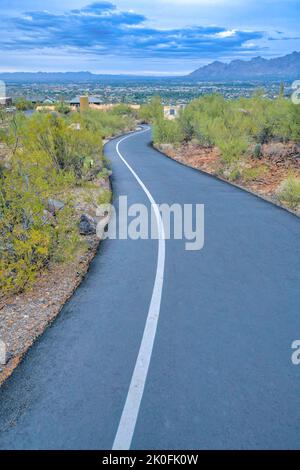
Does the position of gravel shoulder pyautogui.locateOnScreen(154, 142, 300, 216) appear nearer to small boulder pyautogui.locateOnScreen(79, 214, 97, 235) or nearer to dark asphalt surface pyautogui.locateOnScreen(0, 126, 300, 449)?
dark asphalt surface pyautogui.locateOnScreen(0, 126, 300, 449)

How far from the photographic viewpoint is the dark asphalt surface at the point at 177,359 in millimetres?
3732

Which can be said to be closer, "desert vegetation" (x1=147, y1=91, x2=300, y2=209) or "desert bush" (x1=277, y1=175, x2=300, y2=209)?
"desert bush" (x1=277, y1=175, x2=300, y2=209)

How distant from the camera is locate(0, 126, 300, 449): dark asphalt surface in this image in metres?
3.73

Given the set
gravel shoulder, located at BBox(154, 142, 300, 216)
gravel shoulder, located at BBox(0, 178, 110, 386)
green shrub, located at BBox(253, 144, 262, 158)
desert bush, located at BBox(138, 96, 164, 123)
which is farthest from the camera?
desert bush, located at BBox(138, 96, 164, 123)

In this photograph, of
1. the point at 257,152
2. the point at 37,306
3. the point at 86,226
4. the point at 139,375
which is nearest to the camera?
the point at 139,375

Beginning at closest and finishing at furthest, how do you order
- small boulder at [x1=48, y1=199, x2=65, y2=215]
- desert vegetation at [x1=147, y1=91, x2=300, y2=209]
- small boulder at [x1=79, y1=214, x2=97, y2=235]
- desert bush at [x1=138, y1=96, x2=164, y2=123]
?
small boulder at [x1=48, y1=199, x2=65, y2=215]
small boulder at [x1=79, y1=214, x2=97, y2=235]
desert vegetation at [x1=147, y1=91, x2=300, y2=209]
desert bush at [x1=138, y1=96, x2=164, y2=123]

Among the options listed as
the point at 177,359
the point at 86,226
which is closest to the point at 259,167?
the point at 86,226

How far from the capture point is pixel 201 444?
3.57 m

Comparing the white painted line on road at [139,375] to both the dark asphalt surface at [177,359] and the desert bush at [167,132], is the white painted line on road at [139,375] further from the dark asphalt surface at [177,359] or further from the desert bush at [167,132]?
the desert bush at [167,132]

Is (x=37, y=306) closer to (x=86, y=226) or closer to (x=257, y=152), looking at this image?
(x=86, y=226)

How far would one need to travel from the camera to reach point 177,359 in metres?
4.82

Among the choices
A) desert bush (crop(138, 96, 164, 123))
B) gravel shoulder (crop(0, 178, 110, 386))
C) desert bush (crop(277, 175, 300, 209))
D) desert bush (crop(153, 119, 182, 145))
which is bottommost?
gravel shoulder (crop(0, 178, 110, 386))

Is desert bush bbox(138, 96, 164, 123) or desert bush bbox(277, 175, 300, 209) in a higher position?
desert bush bbox(138, 96, 164, 123)

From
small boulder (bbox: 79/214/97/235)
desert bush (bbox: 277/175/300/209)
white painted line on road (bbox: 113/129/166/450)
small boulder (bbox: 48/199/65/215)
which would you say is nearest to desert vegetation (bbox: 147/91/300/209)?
desert bush (bbox: 277/175/300/209)
